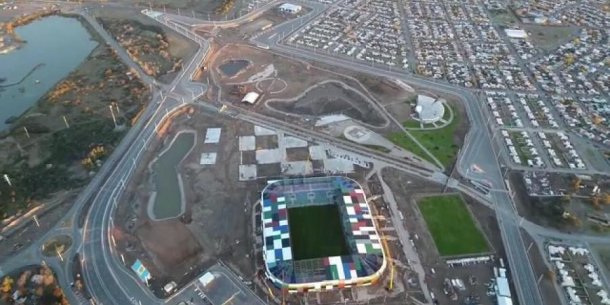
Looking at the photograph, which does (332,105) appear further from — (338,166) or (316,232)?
(316,232)

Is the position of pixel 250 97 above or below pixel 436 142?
above

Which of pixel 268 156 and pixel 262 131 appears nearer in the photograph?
pixel 268 156

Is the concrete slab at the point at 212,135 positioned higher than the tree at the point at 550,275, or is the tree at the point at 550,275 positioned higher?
the concrete slab at the point at 212,135

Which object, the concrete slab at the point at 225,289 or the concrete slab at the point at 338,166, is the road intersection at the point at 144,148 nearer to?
the concrete slab at the point at 338,166

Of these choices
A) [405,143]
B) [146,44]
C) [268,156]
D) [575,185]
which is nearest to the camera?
[575,185]

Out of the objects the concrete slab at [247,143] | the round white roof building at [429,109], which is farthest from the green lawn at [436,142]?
the concrete slab at [247,143]

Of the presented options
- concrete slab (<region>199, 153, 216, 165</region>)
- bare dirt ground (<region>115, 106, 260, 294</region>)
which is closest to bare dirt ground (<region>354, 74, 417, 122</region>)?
bare dirt ground (<region>115, 106, 260, 294</region>)

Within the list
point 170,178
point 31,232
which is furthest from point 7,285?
point 170,178
